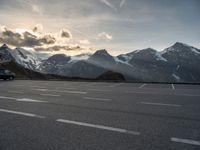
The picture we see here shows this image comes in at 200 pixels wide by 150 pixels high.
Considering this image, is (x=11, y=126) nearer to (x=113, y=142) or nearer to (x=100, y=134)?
(x=100, y=134)

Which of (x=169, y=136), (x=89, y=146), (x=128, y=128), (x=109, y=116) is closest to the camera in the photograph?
(x=89, y=146)

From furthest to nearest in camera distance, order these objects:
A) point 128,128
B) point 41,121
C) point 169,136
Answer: point 41,121 < point 128,128 < point 169,136

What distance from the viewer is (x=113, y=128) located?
6559 millimetres

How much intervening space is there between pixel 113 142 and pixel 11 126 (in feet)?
11.4

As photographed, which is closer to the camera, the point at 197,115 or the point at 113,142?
the point at 113,142

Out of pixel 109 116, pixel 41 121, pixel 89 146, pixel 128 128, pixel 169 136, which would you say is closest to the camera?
pixel 89 146

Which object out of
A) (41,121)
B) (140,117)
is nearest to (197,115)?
(140,117)

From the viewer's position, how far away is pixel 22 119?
785 centimetres

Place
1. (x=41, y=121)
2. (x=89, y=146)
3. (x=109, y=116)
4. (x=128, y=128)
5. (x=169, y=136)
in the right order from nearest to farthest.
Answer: (x=89, y=146)
(x=169, y=136)
(x=128, y=128)
(x=41, y=121)
(x=109, y=116)

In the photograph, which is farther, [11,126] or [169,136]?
[11,126]

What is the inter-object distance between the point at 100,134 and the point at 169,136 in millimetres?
1819

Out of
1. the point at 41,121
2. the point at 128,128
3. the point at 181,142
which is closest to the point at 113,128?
the point at 128,128

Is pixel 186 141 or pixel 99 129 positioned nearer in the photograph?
pixel 186 141

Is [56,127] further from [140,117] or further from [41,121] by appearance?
[140,117]
